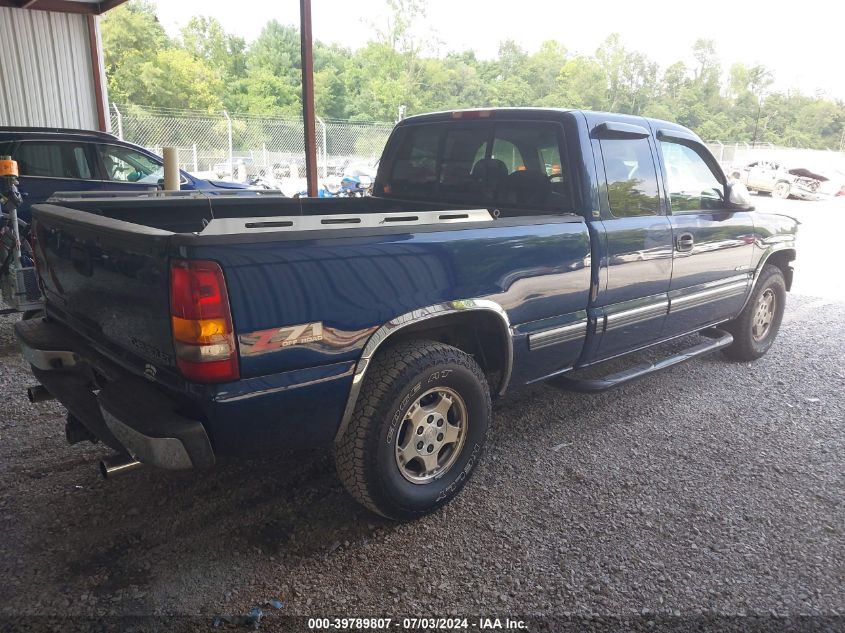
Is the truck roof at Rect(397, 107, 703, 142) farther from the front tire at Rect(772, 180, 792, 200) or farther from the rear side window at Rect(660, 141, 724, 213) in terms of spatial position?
the front tire at Rect(772, 180, 792, 200)

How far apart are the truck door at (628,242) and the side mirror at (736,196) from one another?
0.88m

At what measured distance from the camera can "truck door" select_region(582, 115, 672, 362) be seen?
354 centimetres

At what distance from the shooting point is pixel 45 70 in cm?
1285

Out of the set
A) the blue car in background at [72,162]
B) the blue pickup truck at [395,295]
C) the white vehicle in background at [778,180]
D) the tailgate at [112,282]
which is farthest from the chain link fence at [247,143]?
the tailgate at [112,282]

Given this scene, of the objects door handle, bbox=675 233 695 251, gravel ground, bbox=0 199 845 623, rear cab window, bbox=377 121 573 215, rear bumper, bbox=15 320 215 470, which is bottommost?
gravel ground, bbox=0 199 845 623

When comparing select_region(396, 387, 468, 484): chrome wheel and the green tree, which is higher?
the green tree

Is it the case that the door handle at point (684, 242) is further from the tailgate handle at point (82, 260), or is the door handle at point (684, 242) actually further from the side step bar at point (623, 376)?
the tailgate handle at point (82, 260)

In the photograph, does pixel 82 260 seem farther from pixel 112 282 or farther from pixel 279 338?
pixel 279 338

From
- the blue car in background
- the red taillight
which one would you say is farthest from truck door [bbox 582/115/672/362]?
the blue car in background

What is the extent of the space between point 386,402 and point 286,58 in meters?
57.3

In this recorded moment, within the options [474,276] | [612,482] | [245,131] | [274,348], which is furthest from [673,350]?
[245,131]

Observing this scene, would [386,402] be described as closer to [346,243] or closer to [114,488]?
[346,243]

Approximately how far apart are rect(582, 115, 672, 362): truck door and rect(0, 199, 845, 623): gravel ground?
0.72 m

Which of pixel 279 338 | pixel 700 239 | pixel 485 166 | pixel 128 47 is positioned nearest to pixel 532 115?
pixel 485 166
